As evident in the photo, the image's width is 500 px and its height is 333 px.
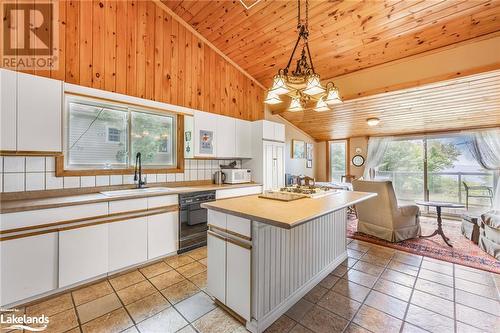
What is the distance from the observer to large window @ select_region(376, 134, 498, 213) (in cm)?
468

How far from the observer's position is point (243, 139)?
4.30m

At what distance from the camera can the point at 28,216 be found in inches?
74.9

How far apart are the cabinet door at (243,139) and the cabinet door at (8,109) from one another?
289 centimetres

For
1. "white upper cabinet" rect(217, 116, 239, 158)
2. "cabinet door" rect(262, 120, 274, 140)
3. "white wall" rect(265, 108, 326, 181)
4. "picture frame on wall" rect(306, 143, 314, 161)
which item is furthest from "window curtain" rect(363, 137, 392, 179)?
"white upper cabinet" rect(217, 116, 239, 158)

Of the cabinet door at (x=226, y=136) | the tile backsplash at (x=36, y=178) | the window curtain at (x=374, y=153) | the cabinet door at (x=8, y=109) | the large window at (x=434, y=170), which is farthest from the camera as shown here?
the window curtain at (x=374, y=153)

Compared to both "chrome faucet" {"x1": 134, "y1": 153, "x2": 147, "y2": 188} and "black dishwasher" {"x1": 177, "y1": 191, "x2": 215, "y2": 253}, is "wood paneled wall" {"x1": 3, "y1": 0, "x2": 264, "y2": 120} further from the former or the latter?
"black dishwasher" {"x1": 177, "y1": 191, "x2": 215, "y2": 253}

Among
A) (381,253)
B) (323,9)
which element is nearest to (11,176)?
(323,9)

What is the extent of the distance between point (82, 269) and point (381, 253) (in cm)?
358

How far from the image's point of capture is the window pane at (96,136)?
106 inches

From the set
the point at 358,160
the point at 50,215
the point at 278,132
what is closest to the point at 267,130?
the point at 278,132

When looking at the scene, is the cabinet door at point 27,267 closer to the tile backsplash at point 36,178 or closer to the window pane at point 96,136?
the tile backsplash at point 36,178

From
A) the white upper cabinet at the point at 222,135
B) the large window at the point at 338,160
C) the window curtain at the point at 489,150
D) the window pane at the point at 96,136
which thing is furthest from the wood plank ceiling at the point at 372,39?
the window pane at the point at 96,136

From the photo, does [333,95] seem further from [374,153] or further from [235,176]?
[374,153]

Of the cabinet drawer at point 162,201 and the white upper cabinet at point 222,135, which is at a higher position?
the white upper cabinet at point 222,135
